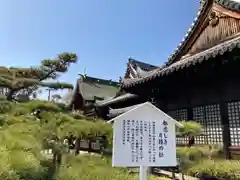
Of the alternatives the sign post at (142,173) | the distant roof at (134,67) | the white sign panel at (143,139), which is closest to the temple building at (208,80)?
the white sign panel at (143,139)

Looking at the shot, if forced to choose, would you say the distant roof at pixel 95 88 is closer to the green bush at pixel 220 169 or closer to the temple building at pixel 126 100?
the temple building at pixel 126 100

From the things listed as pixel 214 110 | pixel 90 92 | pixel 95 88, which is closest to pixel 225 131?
pixel 214 110

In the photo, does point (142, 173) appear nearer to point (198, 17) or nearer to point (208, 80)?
point (208, 80)

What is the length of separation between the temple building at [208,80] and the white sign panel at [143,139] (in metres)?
2.77

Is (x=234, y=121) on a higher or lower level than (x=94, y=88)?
lower

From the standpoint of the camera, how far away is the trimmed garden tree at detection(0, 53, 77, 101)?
7.91 meters

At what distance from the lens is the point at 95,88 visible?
2334 cm

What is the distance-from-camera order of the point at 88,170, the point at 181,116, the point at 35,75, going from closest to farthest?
1. the point at 88,170
2. the point at 181,116
3. the point at 35,75

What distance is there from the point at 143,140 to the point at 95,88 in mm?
20242

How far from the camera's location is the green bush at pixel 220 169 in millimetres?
4730

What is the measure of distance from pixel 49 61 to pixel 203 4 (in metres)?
6.41

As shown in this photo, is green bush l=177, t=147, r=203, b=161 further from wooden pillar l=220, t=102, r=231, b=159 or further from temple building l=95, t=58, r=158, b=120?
temple building l=95, t=58, r=158, b=120

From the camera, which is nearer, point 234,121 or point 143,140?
point 143,140

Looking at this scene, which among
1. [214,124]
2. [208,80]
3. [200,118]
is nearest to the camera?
[214,124]
